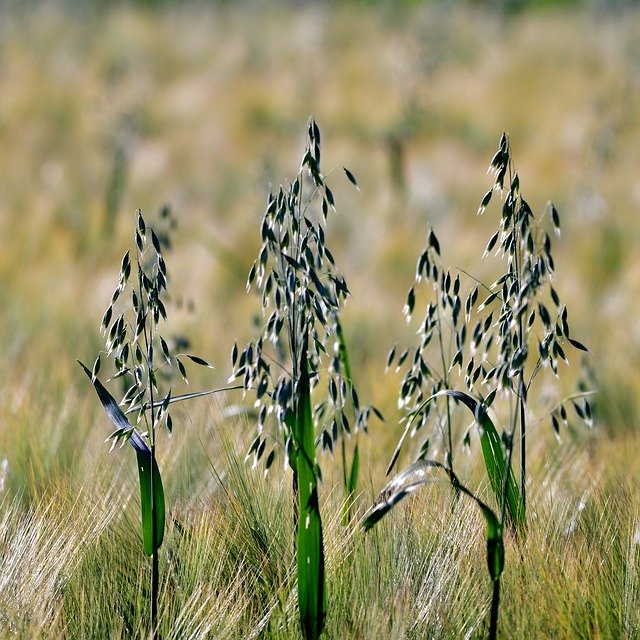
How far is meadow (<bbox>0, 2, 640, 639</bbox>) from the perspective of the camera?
1465 millimetres

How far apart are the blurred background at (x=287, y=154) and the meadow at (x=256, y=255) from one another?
0.02m

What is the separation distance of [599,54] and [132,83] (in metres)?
4.67

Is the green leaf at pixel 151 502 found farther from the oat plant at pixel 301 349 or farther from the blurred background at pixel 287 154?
the blurred background at pixel 287 154

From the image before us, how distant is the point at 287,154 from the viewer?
7.07 metres

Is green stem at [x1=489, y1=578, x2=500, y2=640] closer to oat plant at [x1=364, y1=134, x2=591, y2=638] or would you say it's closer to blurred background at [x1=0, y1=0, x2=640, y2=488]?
oat plant at [x1=364, y1=134, x2=591, y2=638]

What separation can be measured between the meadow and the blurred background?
2cm

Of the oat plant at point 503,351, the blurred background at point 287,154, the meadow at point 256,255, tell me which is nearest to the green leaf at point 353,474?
the meadow at point 256,255

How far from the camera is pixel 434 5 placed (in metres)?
10.4

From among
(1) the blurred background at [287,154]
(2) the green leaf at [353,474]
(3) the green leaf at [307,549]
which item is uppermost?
(1) the blurred background at [287,154]

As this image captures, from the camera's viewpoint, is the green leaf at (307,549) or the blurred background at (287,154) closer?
the green leaf at (307,549)

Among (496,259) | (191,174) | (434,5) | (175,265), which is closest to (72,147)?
(191,174)

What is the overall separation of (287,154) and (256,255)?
2157mm

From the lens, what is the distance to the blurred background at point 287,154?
11.7 ft

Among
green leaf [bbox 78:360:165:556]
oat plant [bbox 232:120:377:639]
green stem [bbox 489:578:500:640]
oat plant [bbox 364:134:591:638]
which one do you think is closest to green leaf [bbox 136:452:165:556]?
green leaf [bbox 78:360:165:556]
